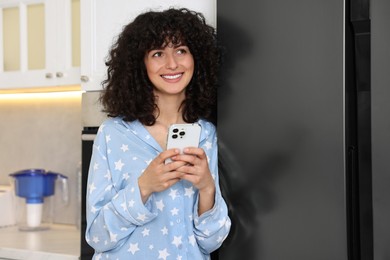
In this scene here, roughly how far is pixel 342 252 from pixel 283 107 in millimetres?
319

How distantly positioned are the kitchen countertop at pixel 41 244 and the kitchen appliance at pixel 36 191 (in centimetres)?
6

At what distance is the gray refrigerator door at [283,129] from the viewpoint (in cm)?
104

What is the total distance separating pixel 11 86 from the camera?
6.98 feet

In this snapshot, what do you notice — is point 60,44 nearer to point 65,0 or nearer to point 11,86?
point 65,0

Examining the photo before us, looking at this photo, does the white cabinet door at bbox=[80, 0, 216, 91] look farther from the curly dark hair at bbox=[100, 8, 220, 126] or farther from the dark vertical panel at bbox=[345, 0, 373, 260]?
the dark vertical panel at bbox=[345, 0, 373, 260]

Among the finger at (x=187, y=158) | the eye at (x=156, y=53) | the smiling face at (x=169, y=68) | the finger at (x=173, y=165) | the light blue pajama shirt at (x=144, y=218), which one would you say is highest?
the eye at (x=156, y=53)

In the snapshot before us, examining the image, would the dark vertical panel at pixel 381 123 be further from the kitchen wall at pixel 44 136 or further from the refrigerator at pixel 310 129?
the kitchen wall at pixel 44 136

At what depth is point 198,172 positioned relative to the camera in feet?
3.66

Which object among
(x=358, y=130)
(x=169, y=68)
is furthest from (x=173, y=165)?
(x=358, y=130)

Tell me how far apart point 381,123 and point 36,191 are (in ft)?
5.40

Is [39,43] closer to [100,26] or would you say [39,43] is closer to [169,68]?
[100,26]

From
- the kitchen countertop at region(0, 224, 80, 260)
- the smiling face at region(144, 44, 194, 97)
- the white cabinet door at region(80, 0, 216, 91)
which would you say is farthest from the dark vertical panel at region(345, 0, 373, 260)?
the kitchen countertop at region(0, 224, 80, 260)

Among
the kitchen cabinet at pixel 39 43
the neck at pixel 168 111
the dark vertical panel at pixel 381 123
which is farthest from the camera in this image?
the kitchen cabinet at pixel 39 43

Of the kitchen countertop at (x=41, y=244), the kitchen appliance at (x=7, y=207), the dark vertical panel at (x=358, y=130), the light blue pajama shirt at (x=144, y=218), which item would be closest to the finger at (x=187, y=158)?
the light blue pajama shirt at (x=144, y=218)
